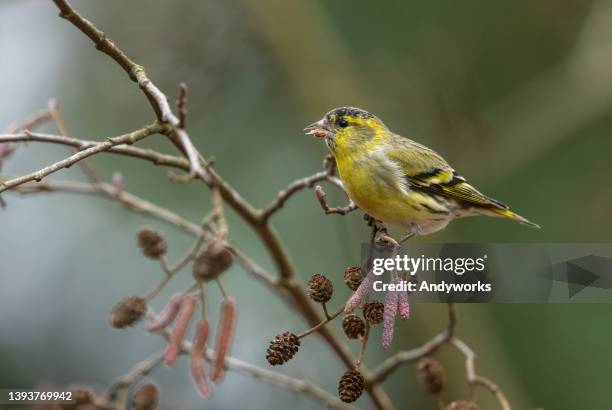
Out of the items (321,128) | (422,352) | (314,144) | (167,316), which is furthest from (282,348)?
(314,144)

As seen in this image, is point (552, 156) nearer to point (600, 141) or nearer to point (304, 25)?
point (600, 141)

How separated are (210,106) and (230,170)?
0.30 meters

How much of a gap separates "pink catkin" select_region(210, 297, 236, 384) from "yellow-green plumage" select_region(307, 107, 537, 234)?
38 centimetres

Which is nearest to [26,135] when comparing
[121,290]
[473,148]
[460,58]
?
[473,148]

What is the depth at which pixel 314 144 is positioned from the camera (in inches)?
113

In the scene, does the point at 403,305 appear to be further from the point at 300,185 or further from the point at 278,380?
the point at 278,380

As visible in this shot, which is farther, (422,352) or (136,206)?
(136,206)

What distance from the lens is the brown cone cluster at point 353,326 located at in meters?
0.89

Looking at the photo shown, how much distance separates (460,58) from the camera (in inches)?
111

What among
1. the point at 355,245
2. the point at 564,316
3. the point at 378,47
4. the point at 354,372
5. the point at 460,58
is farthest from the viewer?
the point at 378,47

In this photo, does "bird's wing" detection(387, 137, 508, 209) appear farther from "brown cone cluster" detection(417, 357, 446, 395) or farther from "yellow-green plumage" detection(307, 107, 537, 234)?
"brown cone cluster" detection(417, 357, 446, 395)

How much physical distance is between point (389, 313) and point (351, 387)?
0.10 meters

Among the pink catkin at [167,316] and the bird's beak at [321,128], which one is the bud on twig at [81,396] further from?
the bird's beak at [321,128]

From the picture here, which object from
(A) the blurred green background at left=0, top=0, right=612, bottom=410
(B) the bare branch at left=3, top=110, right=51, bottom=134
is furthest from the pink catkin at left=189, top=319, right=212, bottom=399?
(A) the blurred green background at left=0, top=0, right=612, bottom=410
